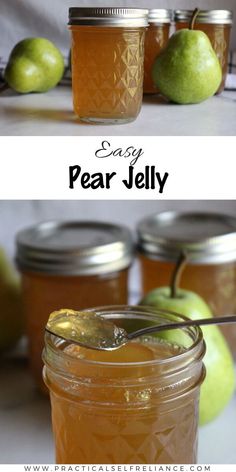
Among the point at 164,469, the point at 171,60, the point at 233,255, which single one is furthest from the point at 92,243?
the point at 164,469

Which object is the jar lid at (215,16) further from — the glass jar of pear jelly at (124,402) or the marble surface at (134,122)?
the glass jar of pear jelly at (124,402)

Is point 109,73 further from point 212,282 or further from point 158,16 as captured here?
point 212,282

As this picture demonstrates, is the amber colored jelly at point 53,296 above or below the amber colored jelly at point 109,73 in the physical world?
below

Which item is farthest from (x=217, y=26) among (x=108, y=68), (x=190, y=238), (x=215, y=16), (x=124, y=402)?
(x=124, y=402)

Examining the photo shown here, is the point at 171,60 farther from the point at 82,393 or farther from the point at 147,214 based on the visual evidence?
the point at 147,214

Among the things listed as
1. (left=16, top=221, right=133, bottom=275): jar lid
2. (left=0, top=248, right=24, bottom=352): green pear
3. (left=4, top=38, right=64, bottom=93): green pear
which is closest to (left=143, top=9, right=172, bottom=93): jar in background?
(left=4, top=38, right=64, bottom=93): green pear

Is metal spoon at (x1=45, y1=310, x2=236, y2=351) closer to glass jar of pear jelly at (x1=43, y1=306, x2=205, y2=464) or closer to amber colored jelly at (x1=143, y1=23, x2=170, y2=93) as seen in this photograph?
glass jar of pear jelly at (x1=43, y1=306, x2=205, y2=464)

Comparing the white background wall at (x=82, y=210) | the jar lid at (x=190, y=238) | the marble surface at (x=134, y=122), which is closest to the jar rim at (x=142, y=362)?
the marble surface at (x=134, y=122)
